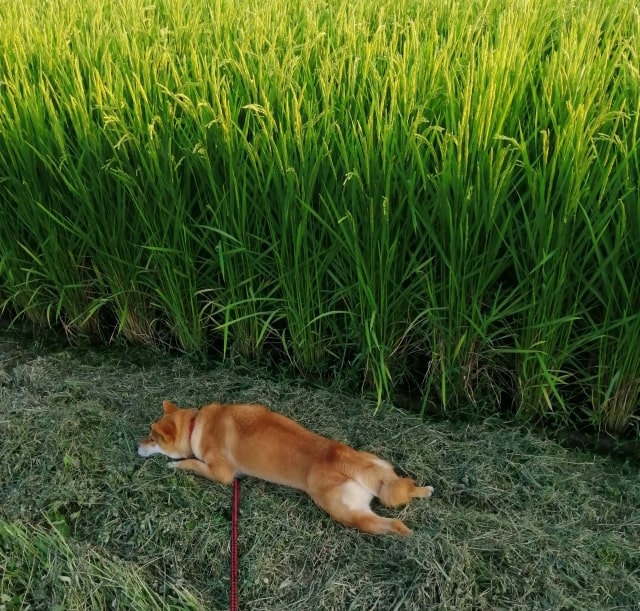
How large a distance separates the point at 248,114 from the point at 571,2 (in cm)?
192

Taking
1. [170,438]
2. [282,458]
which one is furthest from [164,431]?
[282,458]

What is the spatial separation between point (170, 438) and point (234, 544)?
392mm

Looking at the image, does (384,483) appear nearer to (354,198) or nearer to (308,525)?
(308,525)

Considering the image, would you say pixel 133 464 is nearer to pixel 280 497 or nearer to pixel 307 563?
pixel 280 497

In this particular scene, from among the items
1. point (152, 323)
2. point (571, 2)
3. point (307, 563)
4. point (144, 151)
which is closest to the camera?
point (307, 563)

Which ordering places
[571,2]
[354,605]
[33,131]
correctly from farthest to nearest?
1. [571,2]
2. [33,131]
3. [354,605]

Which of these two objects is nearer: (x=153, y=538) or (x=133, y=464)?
(x=153, y=538)

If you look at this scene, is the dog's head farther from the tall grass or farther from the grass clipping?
the tall grass

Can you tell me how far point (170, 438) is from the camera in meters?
1.98

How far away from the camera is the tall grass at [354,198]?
6.26 feet

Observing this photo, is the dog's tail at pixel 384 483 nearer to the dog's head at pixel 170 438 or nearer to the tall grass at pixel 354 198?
the tall grass at pixel 354 198

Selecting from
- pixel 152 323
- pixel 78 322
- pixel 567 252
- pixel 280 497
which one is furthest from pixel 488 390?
pixel 78 322

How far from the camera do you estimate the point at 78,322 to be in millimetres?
2816

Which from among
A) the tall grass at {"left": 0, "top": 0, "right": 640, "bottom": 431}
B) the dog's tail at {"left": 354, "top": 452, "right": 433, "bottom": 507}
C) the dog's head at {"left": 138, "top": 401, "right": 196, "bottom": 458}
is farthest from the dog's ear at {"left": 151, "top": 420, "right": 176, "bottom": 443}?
the dog's tail at {"left": 354, "top": 452, "right": 433, "bottom": 507}
